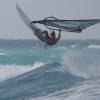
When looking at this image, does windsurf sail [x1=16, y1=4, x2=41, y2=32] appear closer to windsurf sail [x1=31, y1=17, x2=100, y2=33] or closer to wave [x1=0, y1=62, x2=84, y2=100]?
windsurf sail [x1=31, y1=17, x2=100, y2=33]

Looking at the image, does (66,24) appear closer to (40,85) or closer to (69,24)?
(69,24)

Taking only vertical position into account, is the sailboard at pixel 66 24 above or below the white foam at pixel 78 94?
above

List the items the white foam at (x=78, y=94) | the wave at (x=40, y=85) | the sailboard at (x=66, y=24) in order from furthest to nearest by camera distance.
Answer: the wave at (x=40, y=85) → the white foam at (x=78, y=94) → the sailboard at (x=66, y=24)

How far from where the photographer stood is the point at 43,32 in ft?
59.4

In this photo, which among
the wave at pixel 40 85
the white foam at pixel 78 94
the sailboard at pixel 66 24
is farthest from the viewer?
the wave at pixel 40 85

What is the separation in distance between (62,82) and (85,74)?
7.89m

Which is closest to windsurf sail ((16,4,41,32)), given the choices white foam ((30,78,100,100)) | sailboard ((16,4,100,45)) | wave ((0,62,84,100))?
sailboard ((16,4,100,45))

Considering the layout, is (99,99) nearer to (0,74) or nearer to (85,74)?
(85,74)

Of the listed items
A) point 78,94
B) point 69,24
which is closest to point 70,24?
point 69,24

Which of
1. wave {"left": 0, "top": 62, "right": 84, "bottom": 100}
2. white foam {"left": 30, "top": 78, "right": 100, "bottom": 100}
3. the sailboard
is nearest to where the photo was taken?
the sailboard

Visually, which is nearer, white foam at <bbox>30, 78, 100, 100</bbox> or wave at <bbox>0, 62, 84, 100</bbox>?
white foam at <bbox>30, 78, 100, 100</bbox>

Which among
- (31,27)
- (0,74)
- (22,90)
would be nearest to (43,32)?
(31,27)

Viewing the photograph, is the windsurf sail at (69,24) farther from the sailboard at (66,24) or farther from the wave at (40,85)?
the wave at (40,85)

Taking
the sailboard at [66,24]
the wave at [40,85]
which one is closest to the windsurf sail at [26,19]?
the sailboard at [66,24]
